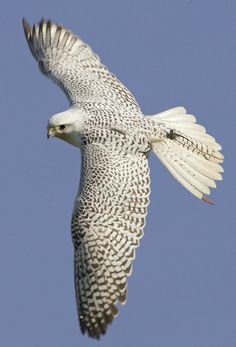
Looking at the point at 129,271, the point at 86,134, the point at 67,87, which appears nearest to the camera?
the point at 129,271

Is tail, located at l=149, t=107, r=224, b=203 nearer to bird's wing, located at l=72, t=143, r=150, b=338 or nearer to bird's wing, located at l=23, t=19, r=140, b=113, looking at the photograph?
bird's wing, located at l=72, t=143, r=150, b=338

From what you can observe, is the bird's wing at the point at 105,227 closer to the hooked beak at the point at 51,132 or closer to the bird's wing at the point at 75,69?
the hooked beak at the point at 51,132

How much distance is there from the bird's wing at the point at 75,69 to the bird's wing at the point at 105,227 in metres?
1.28

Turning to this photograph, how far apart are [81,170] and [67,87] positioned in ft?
7.18

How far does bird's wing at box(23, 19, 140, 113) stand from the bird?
2 centimetres

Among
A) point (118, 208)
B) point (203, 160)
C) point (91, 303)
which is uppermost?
point (203, 160)

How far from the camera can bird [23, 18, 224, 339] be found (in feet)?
59.6

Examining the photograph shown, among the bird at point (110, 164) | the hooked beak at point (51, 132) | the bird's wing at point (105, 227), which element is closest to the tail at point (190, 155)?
the bird at point (110, 164)

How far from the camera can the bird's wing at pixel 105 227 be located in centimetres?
1806

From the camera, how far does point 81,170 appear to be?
62.5 feet

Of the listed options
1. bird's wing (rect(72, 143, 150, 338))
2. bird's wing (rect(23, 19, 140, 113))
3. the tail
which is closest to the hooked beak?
bird's wing (rect(23, 19, 140, 113))

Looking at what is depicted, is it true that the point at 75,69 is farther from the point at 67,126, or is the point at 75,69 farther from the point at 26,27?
the point at 67,126

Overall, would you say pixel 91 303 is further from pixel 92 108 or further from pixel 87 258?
pixel 92 108

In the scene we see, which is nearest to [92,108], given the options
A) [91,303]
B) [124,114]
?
[124,114]
